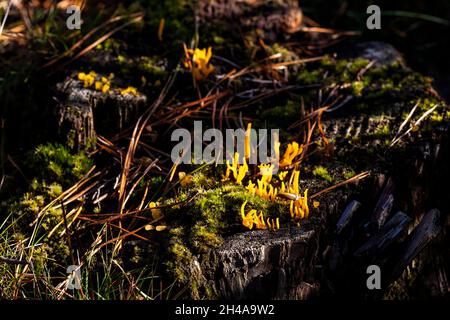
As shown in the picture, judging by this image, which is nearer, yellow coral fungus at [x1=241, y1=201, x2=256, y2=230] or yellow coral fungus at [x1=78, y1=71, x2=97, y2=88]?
yellow coral fungus at [x1=241, y1=201, x2=256, y2=230]

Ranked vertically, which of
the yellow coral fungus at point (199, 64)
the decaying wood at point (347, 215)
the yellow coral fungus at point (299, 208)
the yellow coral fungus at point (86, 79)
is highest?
the yellow coral fungus at point (199, 64)

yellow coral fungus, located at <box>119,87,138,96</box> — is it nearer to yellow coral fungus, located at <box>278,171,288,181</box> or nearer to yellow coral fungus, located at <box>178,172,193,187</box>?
yellow coral fungus, located at <box>178,172,193,187</box>

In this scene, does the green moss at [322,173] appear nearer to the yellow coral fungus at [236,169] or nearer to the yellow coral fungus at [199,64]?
the yellow coral fungus at [236,169]

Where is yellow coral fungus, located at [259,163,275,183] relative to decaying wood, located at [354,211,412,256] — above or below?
above

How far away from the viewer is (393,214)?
348 centimetres

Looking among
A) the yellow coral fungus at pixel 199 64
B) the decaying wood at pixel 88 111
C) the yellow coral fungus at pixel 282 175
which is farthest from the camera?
the yellow coral fungus at pixel 199 64

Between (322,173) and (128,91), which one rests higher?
(128,91)

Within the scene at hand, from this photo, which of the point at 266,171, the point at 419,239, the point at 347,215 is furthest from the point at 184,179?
the point at 419,239

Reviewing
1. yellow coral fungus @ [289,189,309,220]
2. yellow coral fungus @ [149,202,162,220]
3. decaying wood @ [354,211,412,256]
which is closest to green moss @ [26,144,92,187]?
yellow coral fungus @ [149,202,162,220]

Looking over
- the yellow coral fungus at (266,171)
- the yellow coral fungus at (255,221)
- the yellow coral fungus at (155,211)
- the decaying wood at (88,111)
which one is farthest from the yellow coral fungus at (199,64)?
the yellow coral fungus at (255,221)

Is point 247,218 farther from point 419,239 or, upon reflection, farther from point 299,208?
point 419,239

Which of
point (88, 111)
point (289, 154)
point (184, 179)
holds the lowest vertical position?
point (184, 179)
